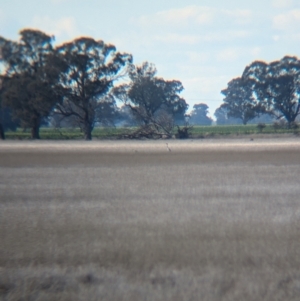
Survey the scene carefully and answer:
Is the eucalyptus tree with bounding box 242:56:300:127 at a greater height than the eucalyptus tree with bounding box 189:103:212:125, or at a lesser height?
greater

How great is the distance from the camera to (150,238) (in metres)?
8.54

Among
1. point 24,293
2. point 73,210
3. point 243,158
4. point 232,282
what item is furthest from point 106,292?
point 243,158

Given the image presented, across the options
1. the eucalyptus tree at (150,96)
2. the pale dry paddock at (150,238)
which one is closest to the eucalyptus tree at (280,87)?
the eucalyptus tree at (150,96)

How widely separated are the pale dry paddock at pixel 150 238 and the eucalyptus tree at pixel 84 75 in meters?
38.9

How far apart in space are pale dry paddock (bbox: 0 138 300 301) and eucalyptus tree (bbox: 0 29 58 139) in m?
38.1

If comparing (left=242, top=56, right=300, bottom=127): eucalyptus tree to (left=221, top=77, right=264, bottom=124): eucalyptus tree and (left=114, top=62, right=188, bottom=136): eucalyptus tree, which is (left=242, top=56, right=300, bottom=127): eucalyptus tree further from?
(left=114, top=62, right=188, bottom=136): eucalyptus tree

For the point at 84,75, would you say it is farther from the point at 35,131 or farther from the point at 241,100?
the point at 241,100

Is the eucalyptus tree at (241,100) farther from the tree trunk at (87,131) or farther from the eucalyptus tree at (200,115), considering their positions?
the eucalyptus tree at (200,115)

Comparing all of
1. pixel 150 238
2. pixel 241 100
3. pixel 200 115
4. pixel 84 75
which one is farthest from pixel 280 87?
pixel 200 115

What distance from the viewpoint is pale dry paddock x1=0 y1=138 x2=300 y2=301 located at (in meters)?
6.38

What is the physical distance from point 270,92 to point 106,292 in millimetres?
67621

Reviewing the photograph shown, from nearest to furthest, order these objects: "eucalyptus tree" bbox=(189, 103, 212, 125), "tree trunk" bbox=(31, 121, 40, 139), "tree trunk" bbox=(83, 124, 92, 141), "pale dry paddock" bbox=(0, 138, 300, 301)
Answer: "pale dry paddock" bbox=(0, 138, 300, 301), "tree trunk" bbox=(83, 124, 92, 141), "tree trunk" bbox=(31, 121, 40, 139), "eucalyptus tree" bbox=(189, 103, 212, 125)

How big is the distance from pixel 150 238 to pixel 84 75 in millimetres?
47596

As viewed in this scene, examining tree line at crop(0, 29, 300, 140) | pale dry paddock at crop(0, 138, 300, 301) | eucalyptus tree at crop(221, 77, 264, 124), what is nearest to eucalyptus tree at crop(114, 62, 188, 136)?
tree line at crop(0, 29, 300, 140)
